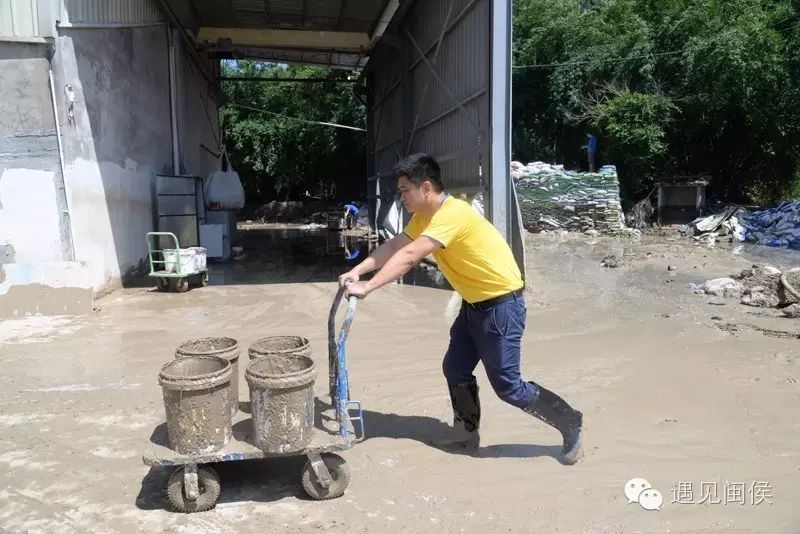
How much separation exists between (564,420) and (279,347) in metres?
1.77

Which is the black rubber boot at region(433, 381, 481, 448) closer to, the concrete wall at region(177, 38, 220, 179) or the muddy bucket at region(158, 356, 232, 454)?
the muddy bucket at region(158, 356, 232, 454)

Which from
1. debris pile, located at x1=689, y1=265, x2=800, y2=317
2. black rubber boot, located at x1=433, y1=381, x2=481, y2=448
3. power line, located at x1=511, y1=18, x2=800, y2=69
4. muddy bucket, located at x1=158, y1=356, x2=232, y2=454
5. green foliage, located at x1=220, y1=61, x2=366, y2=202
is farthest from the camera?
green foliage, located at x1=220, y1=61, x2=366, y2=202

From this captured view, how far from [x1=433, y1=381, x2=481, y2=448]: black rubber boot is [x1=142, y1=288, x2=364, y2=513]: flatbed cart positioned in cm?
81

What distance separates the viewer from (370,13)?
49.7 feet

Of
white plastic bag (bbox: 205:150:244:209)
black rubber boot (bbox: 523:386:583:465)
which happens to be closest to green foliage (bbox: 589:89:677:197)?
white plastic bag (bbox: 205:150:244:209)

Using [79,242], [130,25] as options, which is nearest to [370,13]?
[130,25]

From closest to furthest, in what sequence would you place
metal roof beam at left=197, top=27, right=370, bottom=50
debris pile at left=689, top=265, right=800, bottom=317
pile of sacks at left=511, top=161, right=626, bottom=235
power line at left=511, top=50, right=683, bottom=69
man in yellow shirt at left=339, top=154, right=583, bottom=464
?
man in yellow shirt at left=339, top=154, right=583, bottom=464, debris pile at left=689, top=265, right=800, bottom=317, metal roof beam at left=197, top=27, right=370, bottom=50, pile of sacks at left=511, top=161, right=626, bottom=235, power line at left=511, top=50, right=683, bottom=69

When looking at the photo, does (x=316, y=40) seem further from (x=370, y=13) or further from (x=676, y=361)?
(x=676, y=361)

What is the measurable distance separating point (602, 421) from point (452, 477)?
1.34 m

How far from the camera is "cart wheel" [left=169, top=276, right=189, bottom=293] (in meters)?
9.70

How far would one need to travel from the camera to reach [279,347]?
400cm

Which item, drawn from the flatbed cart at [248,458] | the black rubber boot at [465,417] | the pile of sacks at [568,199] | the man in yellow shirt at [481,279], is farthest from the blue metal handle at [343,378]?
the pile of sacks at [568,199]

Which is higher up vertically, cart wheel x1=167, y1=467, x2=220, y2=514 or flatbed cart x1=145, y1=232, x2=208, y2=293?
flatbed cart x1=145, y1=232, x2=208, y2=293

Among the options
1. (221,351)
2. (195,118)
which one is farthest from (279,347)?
(195,118)
